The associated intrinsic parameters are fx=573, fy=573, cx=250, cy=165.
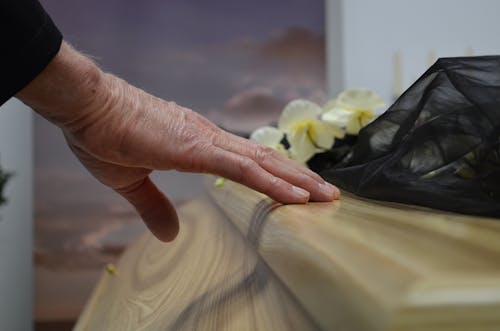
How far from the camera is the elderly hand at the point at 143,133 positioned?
585 mm

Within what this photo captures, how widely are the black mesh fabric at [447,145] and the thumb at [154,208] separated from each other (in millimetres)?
306

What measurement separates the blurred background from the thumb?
185 cm

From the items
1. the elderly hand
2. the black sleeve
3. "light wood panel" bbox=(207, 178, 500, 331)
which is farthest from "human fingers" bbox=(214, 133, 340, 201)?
the black sleeve

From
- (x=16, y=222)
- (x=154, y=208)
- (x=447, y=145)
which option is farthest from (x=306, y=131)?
(x=16, y=222)

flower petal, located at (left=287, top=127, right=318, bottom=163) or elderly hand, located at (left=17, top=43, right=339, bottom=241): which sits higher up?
elderly hand, located at (left=17, top=43, right=339, bottom=241)

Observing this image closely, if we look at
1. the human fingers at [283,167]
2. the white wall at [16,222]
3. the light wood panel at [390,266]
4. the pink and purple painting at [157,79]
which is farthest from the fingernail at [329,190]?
the pink and purple painting at [157,79]

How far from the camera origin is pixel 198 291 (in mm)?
639

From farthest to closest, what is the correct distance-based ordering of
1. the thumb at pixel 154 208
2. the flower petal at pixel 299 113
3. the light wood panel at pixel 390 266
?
the flower petal at pixel 299 113 < the thumb at pixel 154 208 < the light wood panel at pixel 390 266

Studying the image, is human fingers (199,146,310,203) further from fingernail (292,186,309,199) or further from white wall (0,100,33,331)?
white wall (0,100,33,331)

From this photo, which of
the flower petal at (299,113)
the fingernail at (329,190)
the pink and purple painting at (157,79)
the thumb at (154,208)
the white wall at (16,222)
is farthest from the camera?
the pink and purple painting at (157,79)

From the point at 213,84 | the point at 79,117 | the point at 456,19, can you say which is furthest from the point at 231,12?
the point at 79,117

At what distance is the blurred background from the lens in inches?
113

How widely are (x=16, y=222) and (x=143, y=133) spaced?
227cm

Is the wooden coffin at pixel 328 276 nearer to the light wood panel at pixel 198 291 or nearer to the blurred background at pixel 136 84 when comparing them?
the light wood panel at pixel 198 291
